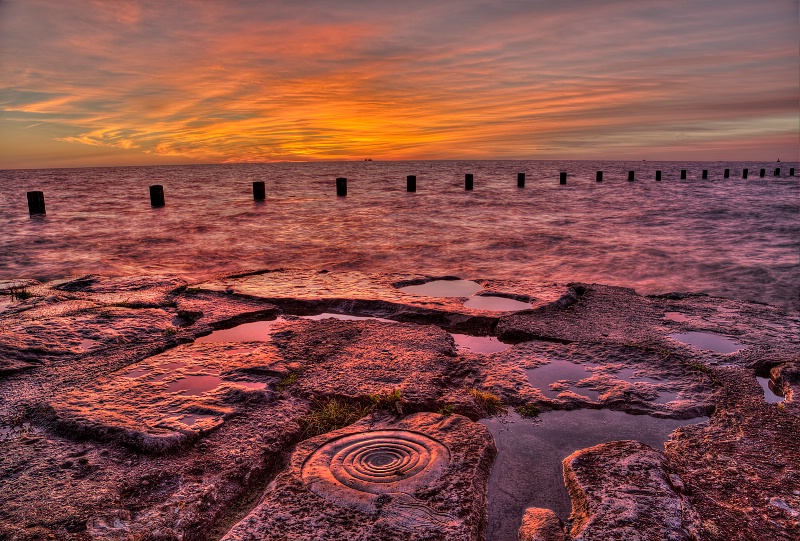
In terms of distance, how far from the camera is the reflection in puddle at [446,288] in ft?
18.2

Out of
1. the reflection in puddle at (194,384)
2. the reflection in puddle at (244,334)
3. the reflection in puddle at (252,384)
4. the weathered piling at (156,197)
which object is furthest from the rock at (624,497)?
the weathered piling at (156,197)

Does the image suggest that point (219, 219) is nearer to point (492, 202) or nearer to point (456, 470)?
point (492, 202)

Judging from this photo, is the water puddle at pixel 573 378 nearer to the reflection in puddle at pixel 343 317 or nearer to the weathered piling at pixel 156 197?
the reflection in puddle at pixel 343 317

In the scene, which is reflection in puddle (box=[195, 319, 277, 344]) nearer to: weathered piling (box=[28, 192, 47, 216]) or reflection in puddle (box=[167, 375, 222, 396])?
reflection in puddle (box=[167, 375, 222, 396])

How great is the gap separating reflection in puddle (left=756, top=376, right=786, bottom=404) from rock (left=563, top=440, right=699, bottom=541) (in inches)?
43.6

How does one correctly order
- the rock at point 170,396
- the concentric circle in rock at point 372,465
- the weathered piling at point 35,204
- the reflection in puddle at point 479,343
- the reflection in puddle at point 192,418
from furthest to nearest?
the weathered piling at point 35,204 < the reflection in puddle at point 479,343 < the reflection in puddle at point 192,418 < the rock at point 170,396 < the concentric circle in rock at point 372,465

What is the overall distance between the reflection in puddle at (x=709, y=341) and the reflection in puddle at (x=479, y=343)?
1.29 meters

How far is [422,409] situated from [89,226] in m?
13.5

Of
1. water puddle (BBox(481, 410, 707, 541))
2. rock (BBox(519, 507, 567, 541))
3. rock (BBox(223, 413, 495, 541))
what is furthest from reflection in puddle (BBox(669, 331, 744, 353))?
rock (BBox(519, 507, 567, 541))

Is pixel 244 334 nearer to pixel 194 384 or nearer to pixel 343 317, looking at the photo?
pixel 343 317

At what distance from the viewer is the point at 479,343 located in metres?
3.92

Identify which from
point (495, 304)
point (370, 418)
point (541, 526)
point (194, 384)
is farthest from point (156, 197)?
point (541, 526)

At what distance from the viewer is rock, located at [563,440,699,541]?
1.81m

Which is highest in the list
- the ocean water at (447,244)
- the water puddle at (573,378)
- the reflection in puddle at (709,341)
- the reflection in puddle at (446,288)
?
the water puddle at (573,378)
